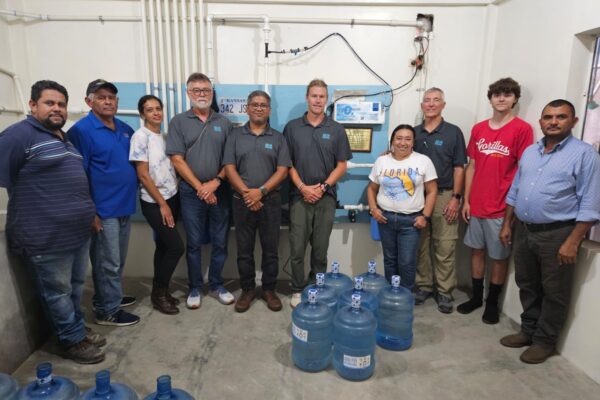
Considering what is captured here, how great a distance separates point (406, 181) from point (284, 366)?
147cm

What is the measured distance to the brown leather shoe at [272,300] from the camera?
2.86m

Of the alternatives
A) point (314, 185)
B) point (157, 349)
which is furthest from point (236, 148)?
point (157, 349)

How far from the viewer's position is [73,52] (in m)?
3.14

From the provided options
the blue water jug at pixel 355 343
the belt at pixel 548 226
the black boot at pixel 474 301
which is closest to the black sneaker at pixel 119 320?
the blue water jug at pixel 355 343

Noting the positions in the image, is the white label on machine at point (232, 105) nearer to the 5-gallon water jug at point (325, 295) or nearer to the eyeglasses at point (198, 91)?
the eyeglasses at point (198, 91)

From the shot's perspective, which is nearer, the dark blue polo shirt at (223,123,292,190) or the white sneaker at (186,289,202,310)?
the dark blue polo shirt at (223,123,292,190)

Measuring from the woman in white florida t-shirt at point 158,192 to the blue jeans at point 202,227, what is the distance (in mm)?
94

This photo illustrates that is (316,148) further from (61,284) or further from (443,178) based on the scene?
(61,284)

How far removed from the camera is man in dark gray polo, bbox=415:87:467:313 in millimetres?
2820

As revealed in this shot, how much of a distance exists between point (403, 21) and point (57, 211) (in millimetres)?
2845

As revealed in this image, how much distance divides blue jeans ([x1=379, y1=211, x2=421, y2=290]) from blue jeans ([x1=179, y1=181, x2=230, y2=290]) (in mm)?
1227

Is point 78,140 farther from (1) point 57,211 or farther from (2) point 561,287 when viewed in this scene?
(2) point 561,287

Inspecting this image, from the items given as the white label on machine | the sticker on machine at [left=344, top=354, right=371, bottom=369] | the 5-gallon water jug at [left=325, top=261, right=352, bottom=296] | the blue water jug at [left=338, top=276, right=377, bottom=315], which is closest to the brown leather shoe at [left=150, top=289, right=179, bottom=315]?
the 5-gallon water jug at [left=325, top=261, right=352, bottom=296]

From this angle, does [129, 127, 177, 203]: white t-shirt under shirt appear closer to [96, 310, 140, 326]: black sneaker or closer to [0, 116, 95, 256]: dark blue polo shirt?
[0, 116, 95, 256]: dark blue polo shirt
